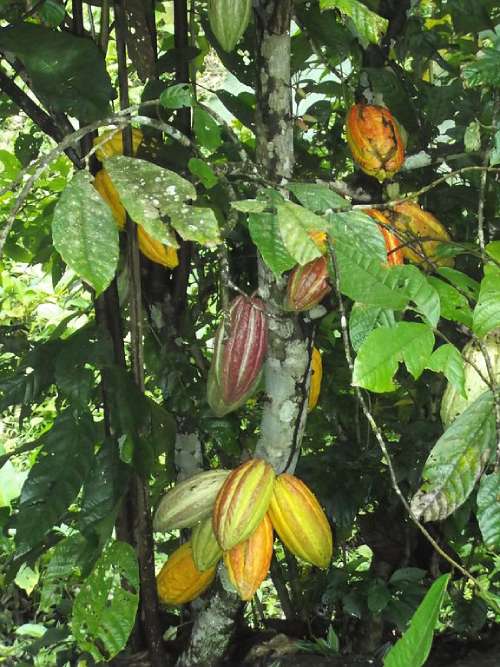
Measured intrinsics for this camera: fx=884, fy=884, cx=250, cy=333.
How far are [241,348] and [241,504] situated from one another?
0.18 metres

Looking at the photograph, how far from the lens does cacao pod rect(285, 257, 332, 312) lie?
94 centimetres

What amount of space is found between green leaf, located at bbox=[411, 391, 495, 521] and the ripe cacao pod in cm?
48

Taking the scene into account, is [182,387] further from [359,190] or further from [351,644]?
[351,644]

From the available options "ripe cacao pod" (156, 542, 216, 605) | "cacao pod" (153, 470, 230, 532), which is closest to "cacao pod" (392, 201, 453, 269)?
"cacao pod" (153, 470, 230, 532)

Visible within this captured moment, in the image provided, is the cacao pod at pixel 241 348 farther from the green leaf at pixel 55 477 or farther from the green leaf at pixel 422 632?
the green leaf at pixel 422 632

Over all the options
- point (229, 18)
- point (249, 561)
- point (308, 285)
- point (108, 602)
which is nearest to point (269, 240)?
point (308, 285)

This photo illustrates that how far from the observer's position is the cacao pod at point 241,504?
1.02 meters

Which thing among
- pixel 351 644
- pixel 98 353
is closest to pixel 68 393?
pixel 98 353

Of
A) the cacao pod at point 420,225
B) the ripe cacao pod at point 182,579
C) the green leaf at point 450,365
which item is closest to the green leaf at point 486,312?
the green leaf at point 450,365

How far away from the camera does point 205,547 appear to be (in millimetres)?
1128

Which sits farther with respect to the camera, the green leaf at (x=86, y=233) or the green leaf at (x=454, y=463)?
the green leaf at (x=454, y=463)

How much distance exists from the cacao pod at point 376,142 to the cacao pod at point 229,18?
0.19 metres

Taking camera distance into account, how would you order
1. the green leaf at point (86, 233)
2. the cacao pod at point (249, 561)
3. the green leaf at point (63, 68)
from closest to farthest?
the green leaf at point (86, 233), the green leaf at point (63, 68), the cacao pod at point (249, 561)

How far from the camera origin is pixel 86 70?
991 mm
